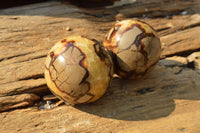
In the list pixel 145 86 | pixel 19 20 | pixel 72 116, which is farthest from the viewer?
pixel 19 20

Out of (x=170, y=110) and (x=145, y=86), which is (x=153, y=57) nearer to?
(x=145, y=86)

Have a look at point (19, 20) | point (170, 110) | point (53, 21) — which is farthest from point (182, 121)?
point (19, 20)

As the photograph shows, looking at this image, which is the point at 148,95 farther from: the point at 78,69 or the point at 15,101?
the point at 15,101

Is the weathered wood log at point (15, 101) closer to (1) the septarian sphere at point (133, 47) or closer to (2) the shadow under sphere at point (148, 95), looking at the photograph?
(2) the shadow under sphere at point (148, 95)

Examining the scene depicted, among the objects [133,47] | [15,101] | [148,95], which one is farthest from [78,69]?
[148,95]

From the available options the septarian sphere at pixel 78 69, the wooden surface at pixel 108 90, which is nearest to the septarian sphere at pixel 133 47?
the septarian sphere at pixel 78 69
